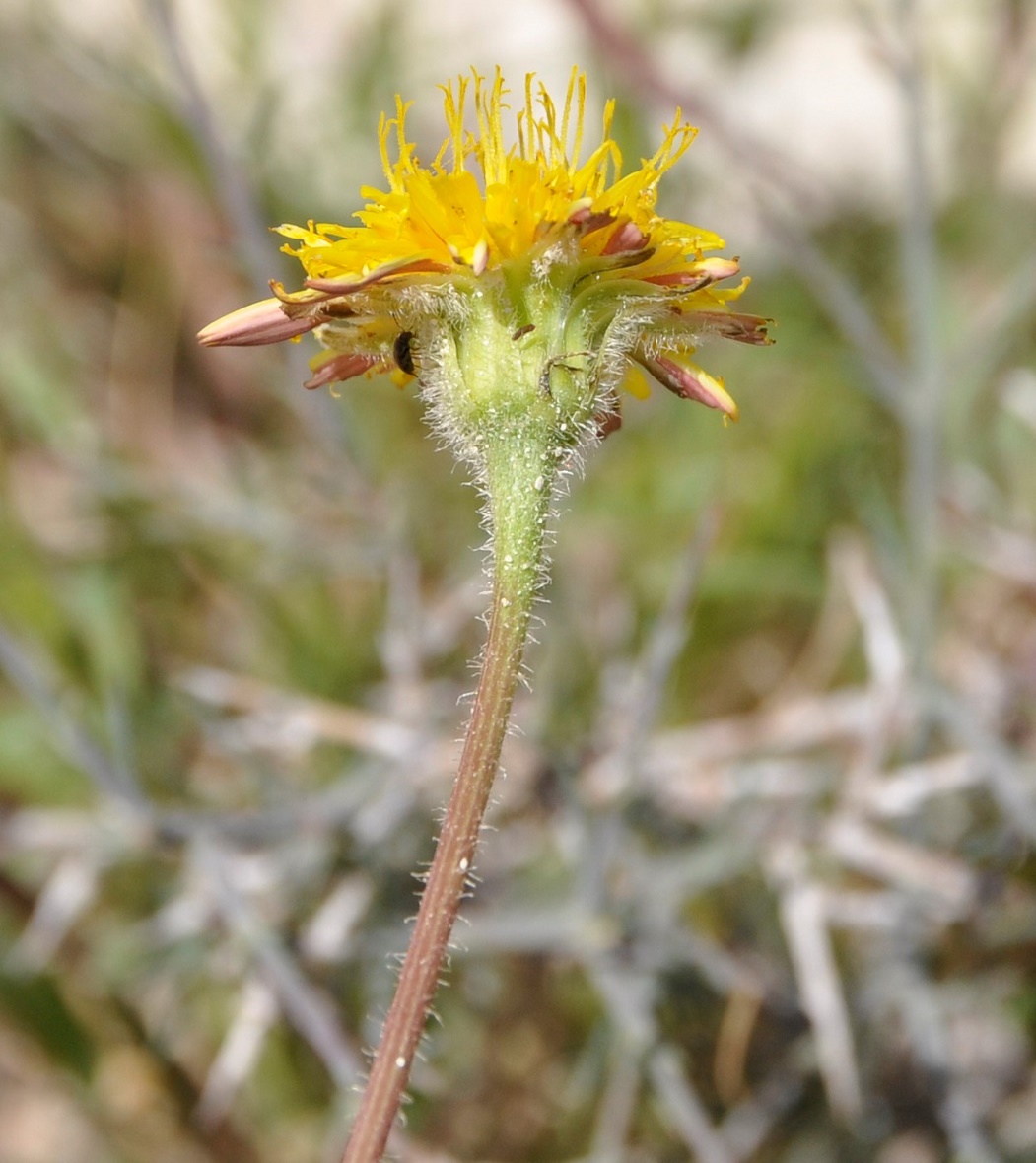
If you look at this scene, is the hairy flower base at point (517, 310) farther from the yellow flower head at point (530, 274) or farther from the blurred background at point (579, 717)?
the blurred background at point (579, 717)

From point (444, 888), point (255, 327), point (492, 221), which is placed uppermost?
point (492, 221)

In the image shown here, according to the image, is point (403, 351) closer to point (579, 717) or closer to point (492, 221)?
point (492, 221)

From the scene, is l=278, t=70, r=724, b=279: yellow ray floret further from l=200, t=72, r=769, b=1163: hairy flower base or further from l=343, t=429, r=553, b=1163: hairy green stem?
l=343, t=429, r=553, b=1163: hairy green stem

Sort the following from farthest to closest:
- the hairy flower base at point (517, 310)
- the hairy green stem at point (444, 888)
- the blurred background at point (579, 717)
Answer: the blurred background at point (579, 717) < the hairy flower base at point (517, 310) < the hairy green stem at point (444, 888)

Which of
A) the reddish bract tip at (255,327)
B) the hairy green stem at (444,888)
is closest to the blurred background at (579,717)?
the hairy green stem at (444,888)

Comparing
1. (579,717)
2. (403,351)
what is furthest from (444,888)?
(579,717)

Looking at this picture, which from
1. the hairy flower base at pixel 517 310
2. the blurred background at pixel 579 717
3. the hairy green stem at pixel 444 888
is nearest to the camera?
the hairy green stem at pixel 444 888
